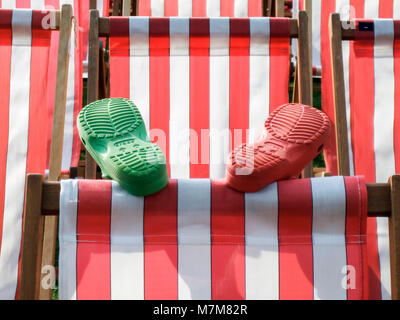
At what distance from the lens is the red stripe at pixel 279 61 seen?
2.13 metres

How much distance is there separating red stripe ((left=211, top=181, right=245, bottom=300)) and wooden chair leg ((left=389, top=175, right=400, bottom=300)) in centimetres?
31

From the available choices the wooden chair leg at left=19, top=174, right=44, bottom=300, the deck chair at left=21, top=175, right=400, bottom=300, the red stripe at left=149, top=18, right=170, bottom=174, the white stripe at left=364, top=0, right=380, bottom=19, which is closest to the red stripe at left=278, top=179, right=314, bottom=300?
the deck chair at left=21, top=175, right=400, bottom=300

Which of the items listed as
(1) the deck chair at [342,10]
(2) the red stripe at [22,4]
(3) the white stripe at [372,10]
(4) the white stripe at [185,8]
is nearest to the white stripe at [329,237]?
(1) the deck chair at [342,10]

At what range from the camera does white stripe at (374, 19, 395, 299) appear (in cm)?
205

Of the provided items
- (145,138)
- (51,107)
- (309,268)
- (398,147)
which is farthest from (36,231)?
(398,147)

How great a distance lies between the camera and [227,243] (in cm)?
139

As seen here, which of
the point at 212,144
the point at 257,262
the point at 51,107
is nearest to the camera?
the point at 257,262

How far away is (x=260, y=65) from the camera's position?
2158 mm

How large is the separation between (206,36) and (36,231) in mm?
1085

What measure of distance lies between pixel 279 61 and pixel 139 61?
477 millimetres

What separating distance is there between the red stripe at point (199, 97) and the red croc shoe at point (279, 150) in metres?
0.55

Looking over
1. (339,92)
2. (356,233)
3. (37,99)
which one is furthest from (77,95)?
(356,233)
